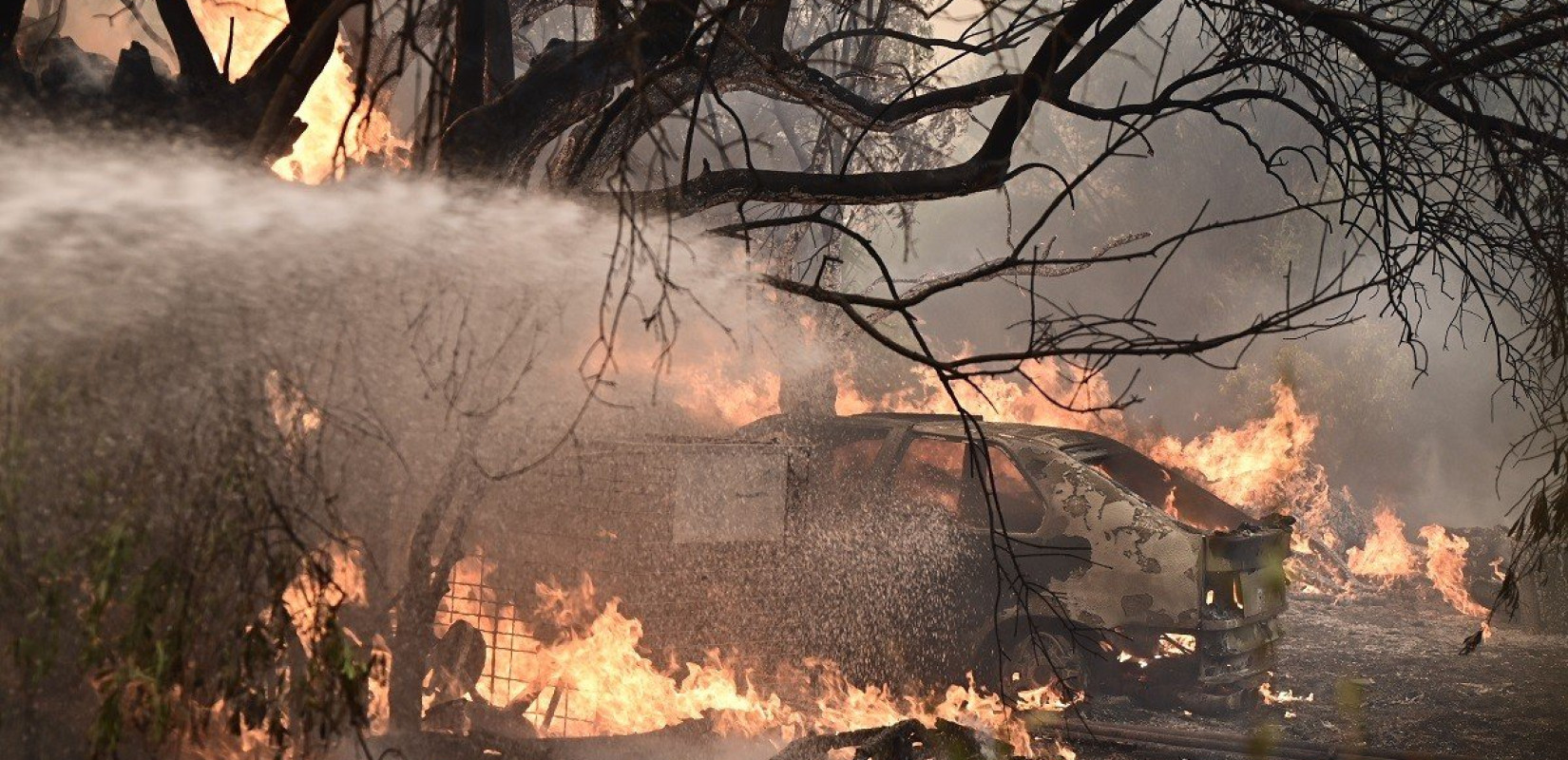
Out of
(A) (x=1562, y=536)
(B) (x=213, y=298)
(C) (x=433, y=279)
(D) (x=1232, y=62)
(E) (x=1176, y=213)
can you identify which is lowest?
(A) (x=1562, y=536)

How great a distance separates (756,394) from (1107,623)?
28.8 feet

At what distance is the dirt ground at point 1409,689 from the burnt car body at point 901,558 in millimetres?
401

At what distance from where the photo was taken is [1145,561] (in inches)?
266

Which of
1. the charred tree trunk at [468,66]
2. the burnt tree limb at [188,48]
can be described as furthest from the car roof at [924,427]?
the burnt tree limb at [188,48]

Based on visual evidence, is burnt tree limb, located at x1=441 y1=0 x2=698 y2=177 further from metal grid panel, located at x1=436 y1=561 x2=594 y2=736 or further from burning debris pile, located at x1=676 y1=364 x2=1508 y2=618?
burning debris pile, located at x1=676 y1=364 x2=1508 y2=618

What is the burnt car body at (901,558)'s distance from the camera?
6016 mm

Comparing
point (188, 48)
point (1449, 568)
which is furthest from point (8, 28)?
point (1449, 568)

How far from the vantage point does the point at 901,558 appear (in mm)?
6977

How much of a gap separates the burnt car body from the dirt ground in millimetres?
401

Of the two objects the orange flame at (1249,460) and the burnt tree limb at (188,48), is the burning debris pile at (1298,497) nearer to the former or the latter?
the orange flame at (1249,460)

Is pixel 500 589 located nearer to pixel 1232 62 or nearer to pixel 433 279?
pixel 433 279

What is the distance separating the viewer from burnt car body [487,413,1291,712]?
6.02 meters

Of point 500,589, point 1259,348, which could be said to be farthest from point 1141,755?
point 1259,348

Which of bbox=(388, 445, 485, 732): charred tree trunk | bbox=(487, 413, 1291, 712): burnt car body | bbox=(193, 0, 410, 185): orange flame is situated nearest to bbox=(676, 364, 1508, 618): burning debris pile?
bbox=(487, 413, 1291, 712): burnt car body
